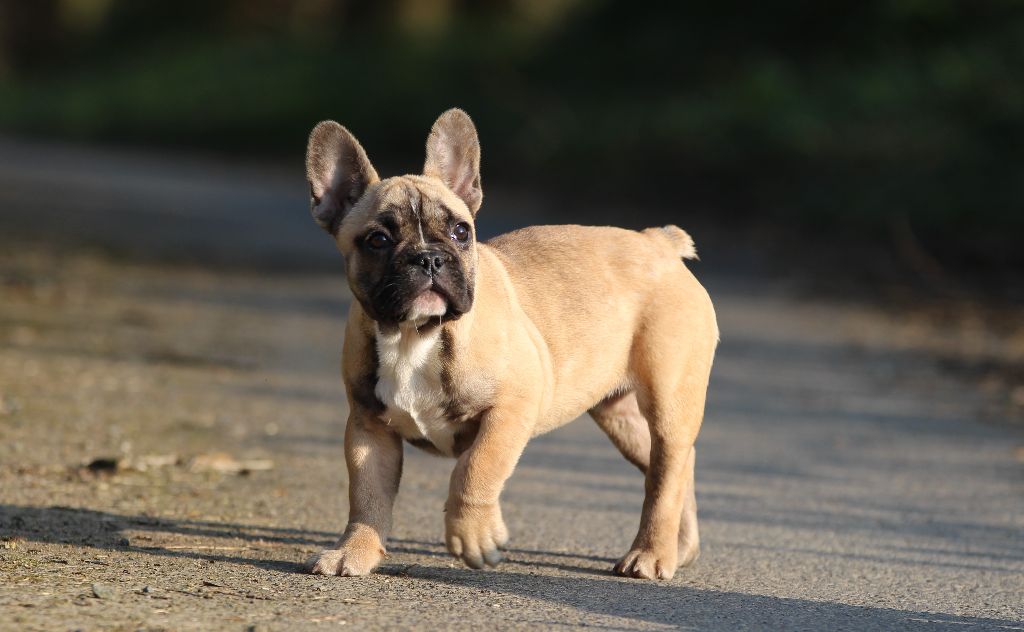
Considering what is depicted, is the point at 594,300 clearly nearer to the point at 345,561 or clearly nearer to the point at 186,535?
the point at 345,561

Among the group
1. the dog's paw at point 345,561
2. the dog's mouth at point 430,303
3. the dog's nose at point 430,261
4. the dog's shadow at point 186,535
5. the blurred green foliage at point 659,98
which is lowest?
the dog's shadow at point 186,535

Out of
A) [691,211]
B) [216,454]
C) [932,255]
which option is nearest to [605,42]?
[691,211]

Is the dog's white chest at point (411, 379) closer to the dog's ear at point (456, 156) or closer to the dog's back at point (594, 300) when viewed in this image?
the dog's back at point (594, 300)

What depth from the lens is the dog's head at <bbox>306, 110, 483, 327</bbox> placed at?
507 centimetres

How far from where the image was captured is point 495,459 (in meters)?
5.11

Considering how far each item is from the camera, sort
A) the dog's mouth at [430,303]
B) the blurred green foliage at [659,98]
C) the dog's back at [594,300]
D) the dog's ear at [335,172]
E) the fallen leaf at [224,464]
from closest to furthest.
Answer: the dog's mouth at [430,303], the dog's ear at [335,172], the dog's back at [594,300], the fallen leaf at [224,464], the blurred green foliage at [659,98]

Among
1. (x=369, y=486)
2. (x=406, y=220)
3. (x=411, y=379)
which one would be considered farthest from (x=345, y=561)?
(x=406, y=220)

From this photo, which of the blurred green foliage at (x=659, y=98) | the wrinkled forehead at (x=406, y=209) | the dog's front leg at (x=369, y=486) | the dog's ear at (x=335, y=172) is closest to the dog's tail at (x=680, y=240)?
the wrinkled forehead at (x=406, y=209)

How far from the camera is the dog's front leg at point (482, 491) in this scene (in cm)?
507

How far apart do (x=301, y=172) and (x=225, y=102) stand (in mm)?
9183

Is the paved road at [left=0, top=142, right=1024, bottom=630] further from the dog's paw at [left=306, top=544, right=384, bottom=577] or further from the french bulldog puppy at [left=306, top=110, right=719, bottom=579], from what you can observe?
the french bulldog puppy at [left=306, top=110, right=719, bottom=579]

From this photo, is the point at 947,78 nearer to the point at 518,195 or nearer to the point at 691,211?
the point at 691,211

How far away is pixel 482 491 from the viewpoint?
16.6 ft

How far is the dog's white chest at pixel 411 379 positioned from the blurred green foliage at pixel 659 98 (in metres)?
10.2
